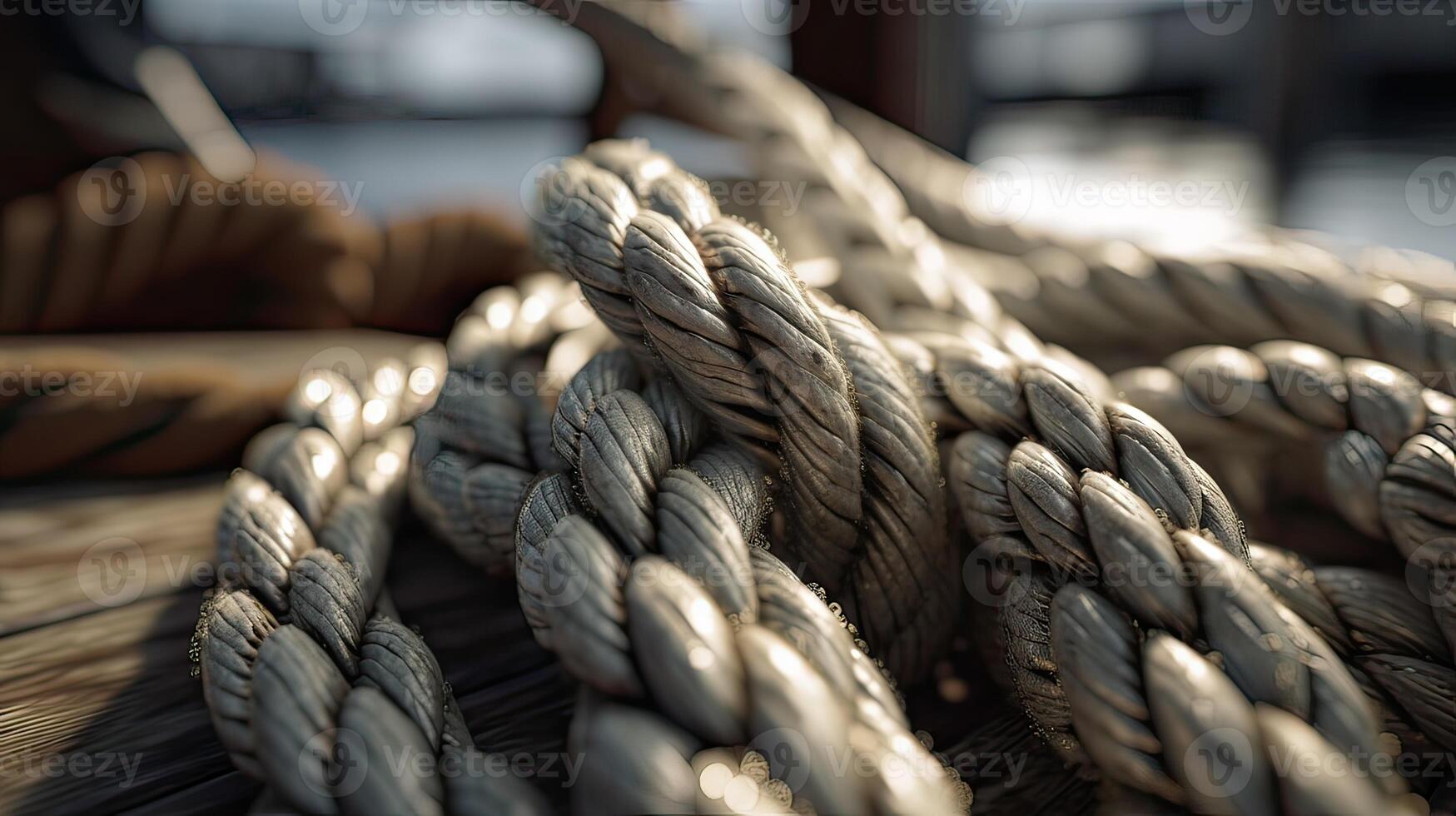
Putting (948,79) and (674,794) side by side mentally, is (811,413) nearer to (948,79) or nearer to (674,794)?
(674,794)

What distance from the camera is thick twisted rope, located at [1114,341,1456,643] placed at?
40cm

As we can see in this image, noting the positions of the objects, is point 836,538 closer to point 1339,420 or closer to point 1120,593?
point 1120,593

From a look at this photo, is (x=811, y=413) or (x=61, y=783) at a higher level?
(x=811, y=413)

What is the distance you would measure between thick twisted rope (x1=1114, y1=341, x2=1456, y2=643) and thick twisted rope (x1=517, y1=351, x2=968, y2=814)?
247 millimetres

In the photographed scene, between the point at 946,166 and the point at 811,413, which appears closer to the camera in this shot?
the point at 811,413

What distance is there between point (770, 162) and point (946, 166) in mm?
274

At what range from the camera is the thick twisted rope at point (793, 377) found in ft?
1.17

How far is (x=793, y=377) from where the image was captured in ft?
1.16

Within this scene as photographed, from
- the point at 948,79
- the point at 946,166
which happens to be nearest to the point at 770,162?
the point at 946,166

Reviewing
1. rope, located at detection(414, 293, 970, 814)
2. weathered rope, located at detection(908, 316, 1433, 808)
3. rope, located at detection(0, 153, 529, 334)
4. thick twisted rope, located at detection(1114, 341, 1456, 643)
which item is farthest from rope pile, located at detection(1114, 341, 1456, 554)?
rope, located at detection(0, 153, 529, 334)

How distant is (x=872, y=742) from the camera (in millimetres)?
270

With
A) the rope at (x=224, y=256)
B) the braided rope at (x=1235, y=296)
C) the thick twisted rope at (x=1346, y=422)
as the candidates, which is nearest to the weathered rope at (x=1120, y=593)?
the thick twisted rope at (x=1346, y=422)

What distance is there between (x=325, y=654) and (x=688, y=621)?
15 cm

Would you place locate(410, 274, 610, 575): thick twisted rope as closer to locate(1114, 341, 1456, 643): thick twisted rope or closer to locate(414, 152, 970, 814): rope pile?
locate(414, 152, 970, 814): rope pile
